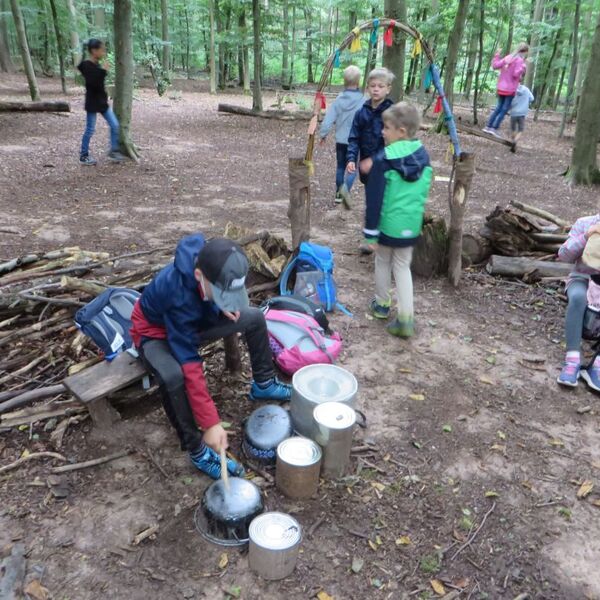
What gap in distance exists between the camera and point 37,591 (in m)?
2.17

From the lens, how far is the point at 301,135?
1285cm

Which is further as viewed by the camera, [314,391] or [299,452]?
[314,391]

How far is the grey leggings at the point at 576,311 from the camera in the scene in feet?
12.4

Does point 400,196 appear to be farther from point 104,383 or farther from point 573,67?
point 573,67

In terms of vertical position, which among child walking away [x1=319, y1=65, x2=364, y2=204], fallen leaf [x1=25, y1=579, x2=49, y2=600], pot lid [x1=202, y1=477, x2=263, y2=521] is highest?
child walking away [x1=319, y1=65, x2=364, y2=204]

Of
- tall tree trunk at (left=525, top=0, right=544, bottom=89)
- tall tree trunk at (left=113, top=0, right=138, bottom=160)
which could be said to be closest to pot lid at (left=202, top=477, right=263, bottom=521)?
tall tree trunk at (left=113, top=0, right=138, bottom=160)

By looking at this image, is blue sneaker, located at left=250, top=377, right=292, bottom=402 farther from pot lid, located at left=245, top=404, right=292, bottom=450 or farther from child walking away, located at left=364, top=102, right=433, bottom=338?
child walking away, located at left=364, top=102, right=433, bottom=338

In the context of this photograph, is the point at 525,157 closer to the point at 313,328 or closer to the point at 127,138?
the point at 127,138

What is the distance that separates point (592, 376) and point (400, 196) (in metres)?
2.05

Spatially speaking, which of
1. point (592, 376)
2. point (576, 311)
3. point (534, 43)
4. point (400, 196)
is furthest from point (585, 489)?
point (534, 43)

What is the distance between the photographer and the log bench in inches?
110

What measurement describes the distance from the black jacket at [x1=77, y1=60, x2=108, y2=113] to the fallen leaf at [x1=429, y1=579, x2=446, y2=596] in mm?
8768

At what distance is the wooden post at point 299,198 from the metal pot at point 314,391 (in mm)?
1998

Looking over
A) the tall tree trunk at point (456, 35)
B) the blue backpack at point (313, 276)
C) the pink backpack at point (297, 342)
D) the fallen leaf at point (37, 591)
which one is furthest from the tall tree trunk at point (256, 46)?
the fallen leaf at point (37, 591)
